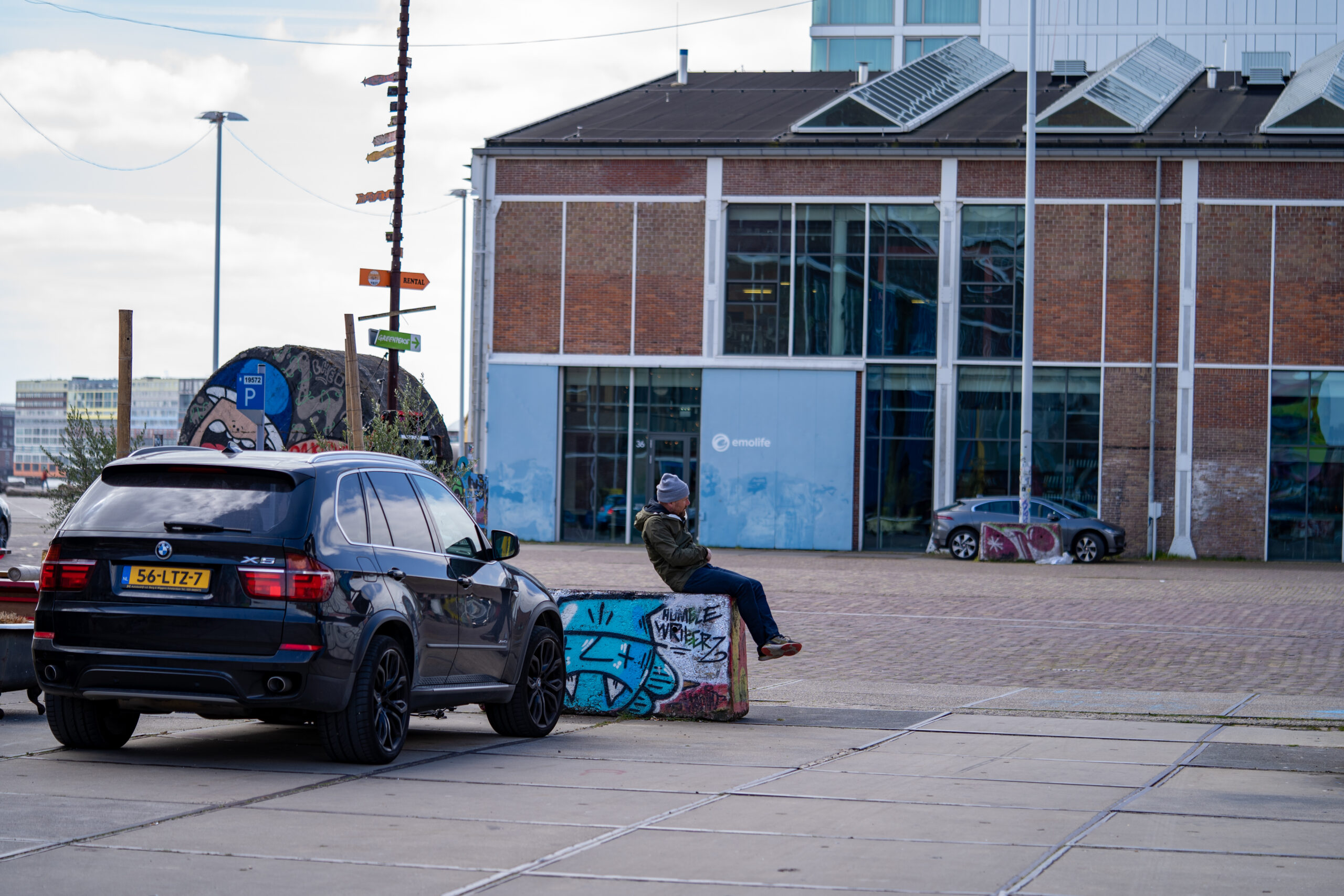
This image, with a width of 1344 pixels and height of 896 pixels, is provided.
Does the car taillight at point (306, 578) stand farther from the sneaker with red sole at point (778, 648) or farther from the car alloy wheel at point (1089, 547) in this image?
the car alloy wheel at point (1089, 547)

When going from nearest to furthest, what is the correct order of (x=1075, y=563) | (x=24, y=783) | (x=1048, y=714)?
(x=24, y=783), (x=1048, y=714), (x=1075, y=563)

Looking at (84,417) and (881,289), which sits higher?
(881,289)

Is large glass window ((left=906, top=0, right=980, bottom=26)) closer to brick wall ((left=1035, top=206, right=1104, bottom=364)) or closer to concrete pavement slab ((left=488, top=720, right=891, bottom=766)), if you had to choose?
brick wall ((left=1035, top=206, right=1104, bottom=364))

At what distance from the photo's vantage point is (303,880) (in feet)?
17.5

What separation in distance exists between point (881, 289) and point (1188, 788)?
32.7m

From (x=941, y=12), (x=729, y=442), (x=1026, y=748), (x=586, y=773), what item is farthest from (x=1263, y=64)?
(x=586, y=773)

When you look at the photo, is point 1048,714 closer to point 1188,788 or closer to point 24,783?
point 1188,788

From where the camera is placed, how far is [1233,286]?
38.2 meters

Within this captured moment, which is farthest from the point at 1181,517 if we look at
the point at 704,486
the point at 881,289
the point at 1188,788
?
the point at 1188,788

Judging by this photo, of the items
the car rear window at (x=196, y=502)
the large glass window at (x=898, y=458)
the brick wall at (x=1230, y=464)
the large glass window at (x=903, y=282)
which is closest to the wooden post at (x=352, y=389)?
the car rear window at (x=196, y=502)

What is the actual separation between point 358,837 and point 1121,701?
7011 millimetres

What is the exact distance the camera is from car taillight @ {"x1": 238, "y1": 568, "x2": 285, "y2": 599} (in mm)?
7535

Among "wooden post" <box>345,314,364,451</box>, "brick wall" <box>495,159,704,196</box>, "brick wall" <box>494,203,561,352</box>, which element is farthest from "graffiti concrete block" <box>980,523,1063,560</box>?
"wooden post" <box>345,314,364,451</box>

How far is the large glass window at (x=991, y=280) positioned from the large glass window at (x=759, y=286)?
4406 mm
